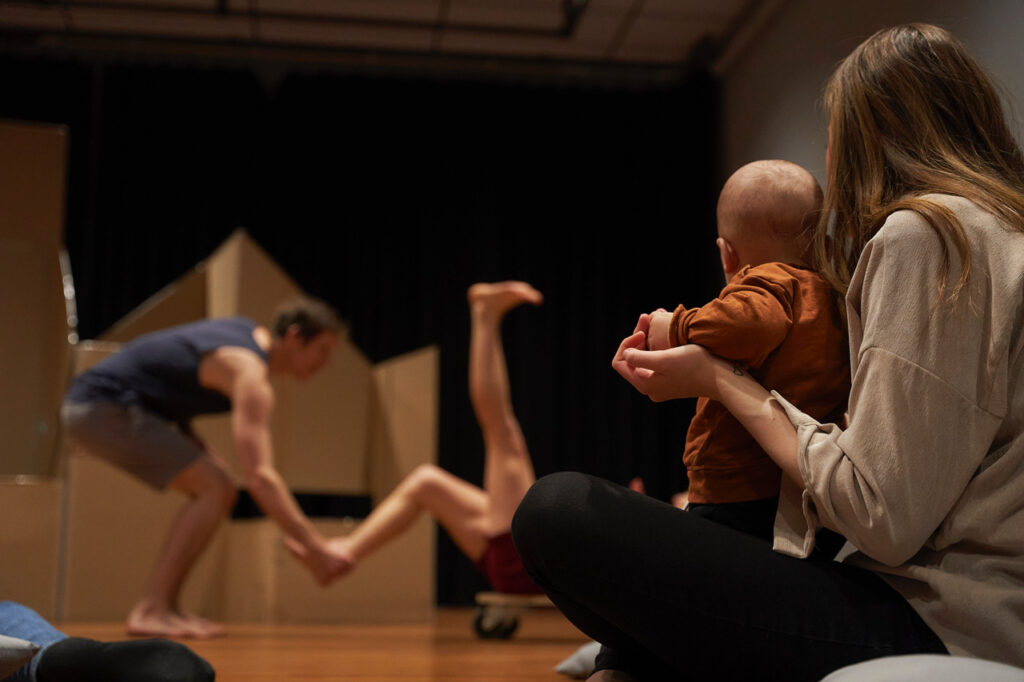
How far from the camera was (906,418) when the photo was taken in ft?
2.92

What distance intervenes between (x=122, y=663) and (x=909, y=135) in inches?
41.5

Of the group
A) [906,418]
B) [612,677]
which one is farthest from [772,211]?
[612,677]

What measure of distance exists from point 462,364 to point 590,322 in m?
0.73

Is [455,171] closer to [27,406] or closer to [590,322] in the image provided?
[590,322]

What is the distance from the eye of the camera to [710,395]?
1.03 m

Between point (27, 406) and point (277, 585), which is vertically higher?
point (27, 406)

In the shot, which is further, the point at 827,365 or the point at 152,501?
the point at 152,501

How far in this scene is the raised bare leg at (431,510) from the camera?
3033mm

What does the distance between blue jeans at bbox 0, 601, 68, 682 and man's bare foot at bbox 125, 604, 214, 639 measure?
1.45 meters

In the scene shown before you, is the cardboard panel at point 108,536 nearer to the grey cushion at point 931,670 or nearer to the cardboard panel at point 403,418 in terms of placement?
the cardboard panel at point 403,418

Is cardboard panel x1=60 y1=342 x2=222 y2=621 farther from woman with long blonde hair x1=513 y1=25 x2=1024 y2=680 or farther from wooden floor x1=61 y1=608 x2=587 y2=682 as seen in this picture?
woman with long blonde hair x1=513 y1=25 x2=1024 y2=680

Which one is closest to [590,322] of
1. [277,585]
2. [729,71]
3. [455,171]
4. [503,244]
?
[503,244]

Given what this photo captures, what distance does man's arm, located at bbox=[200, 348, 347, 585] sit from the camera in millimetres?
2867

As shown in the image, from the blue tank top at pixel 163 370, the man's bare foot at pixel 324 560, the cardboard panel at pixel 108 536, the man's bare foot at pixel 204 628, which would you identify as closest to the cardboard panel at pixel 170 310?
the cardboard panel at pixel 108 536
